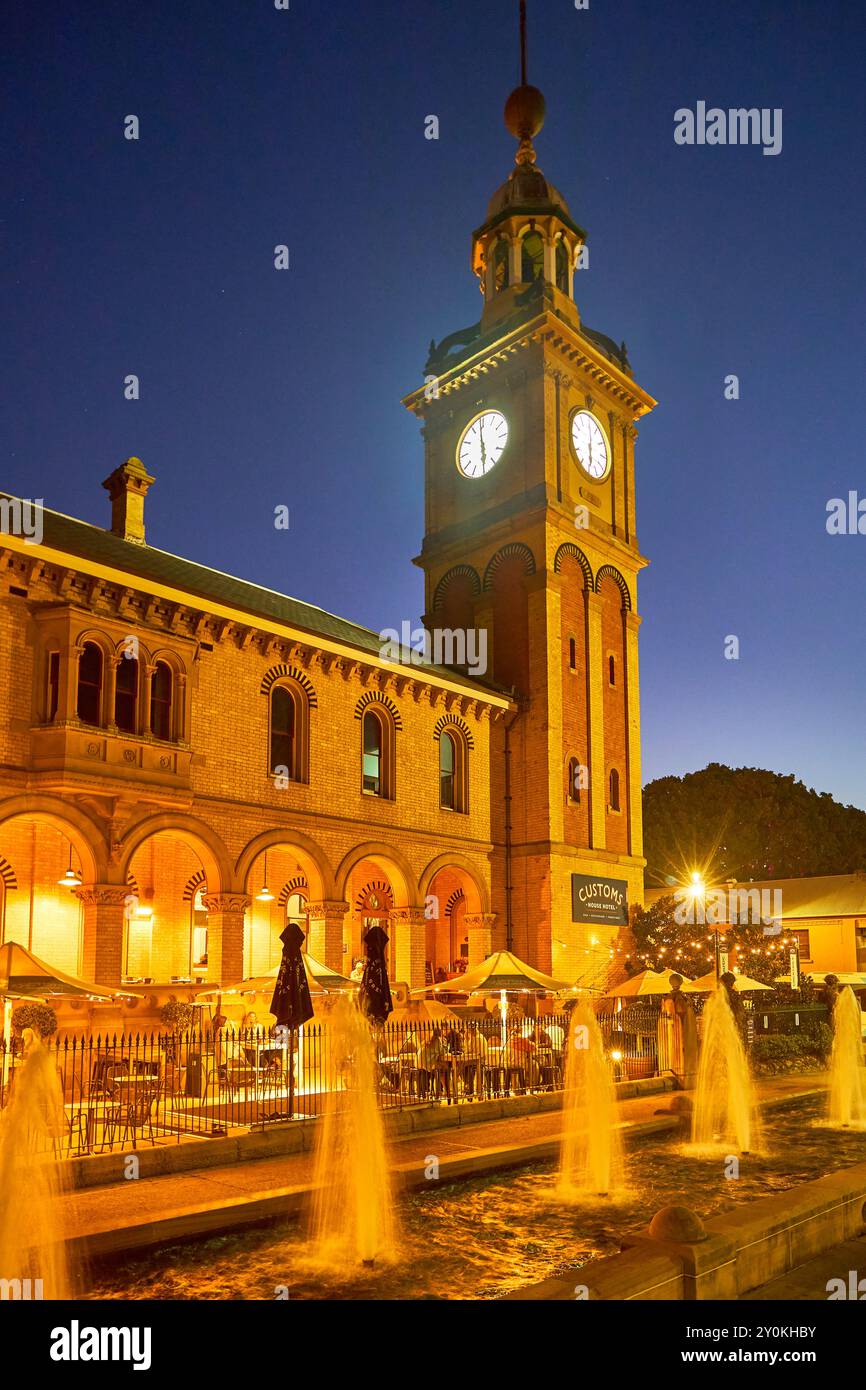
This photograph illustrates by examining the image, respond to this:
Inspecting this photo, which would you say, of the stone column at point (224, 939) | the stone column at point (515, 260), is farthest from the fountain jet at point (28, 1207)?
the stone column at point (515, 260)

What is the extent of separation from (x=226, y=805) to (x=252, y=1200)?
1473cm

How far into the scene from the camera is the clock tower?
1298 inches

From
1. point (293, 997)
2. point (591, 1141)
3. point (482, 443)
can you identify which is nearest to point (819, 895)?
point (482, 443)

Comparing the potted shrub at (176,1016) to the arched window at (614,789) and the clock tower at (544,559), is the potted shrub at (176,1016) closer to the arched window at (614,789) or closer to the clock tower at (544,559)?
the clock tower at (544,559)

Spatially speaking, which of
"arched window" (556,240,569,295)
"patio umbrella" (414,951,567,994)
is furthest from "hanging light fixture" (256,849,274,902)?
"arched window" (556,240,569,295)

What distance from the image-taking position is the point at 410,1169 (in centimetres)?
1151

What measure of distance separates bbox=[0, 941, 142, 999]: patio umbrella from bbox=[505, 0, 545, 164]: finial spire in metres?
36.4

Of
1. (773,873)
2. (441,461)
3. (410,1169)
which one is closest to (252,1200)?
(410,1169)

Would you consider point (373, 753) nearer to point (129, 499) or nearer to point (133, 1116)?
point (129, 499)

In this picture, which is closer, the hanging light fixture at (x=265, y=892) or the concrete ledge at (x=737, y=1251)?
the concrete ledge at (x=737, y=1251)

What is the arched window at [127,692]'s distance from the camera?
2206 cm

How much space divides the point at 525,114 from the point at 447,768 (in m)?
26.2

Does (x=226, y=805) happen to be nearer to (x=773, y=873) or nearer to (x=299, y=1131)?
(x=299, y=1131)

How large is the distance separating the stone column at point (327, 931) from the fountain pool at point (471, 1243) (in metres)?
13.6
